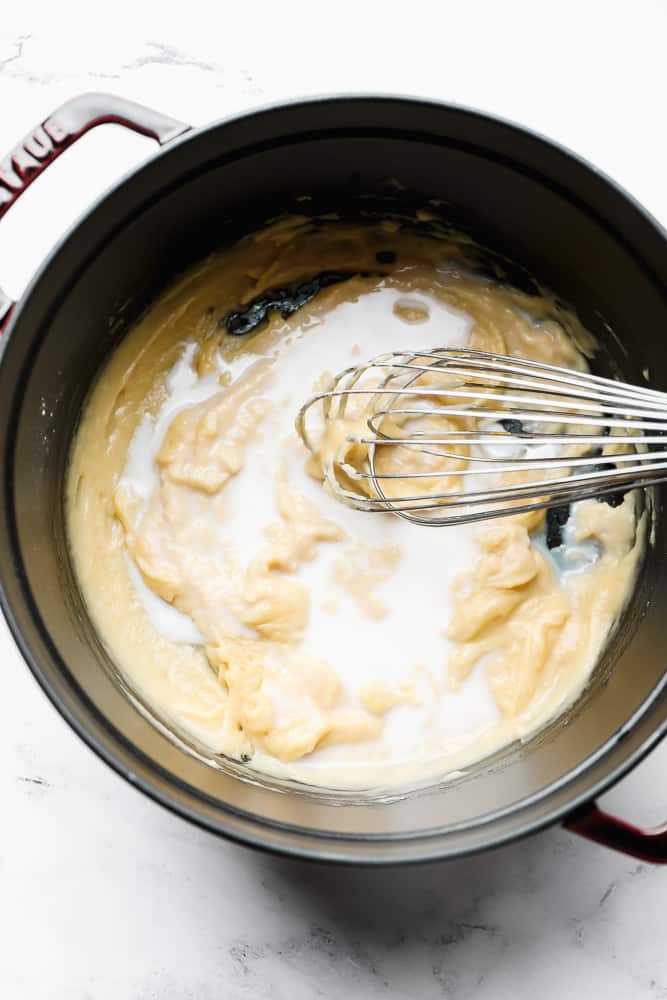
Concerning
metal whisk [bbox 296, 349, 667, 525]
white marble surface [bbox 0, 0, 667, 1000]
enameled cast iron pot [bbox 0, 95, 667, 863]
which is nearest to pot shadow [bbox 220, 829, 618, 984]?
white marble surface [bbox 0, 0, 667, 1000]

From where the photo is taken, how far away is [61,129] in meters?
1.07

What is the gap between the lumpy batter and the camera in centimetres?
127

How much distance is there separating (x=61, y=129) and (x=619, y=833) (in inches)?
39.1

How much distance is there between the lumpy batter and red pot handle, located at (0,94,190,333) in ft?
1.00

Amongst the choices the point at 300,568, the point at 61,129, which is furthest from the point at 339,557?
the point at 61,129

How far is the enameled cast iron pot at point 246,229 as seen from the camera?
1.04 metres

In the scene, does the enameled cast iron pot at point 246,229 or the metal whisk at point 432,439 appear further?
the metal whisk at point 432,439

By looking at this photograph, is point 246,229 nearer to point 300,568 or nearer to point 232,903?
point 300,568

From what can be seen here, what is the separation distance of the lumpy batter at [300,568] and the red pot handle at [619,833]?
28cm

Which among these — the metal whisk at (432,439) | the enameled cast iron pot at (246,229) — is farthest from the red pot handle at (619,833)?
the metal whisk at (432,439)

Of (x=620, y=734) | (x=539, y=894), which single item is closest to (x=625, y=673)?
(x=620, y=734)

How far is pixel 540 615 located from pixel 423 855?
16.7 inches

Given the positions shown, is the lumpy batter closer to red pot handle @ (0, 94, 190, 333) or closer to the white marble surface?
the white marble surface

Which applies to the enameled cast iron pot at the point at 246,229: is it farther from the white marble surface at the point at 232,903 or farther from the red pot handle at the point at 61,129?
the white marble surface at the point at 232,903
